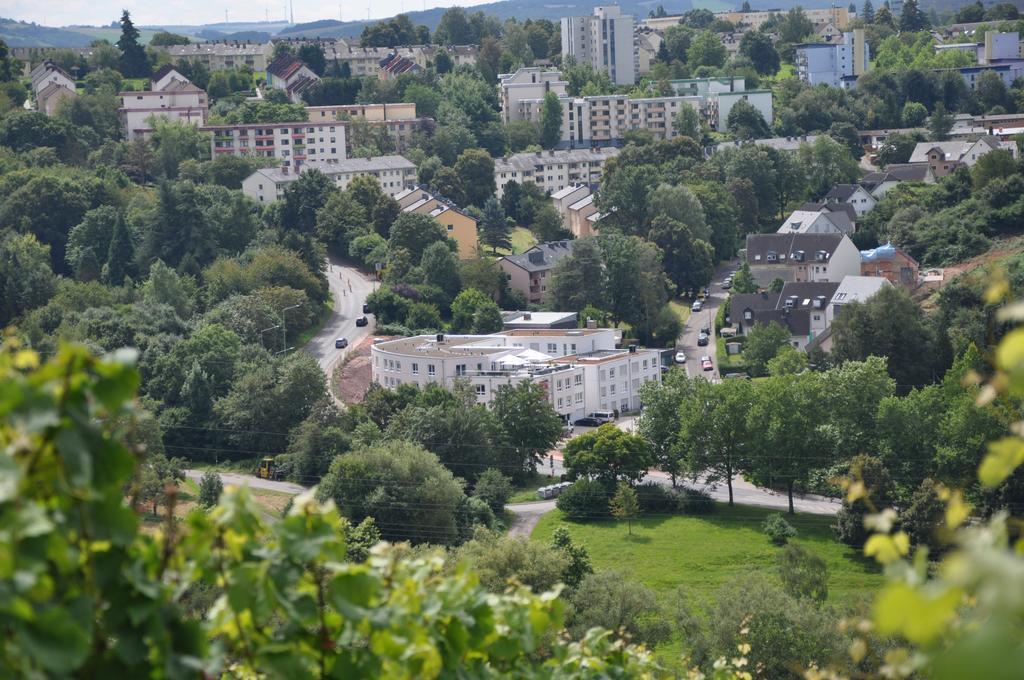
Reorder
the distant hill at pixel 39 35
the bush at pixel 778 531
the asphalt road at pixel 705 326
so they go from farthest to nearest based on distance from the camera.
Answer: the distant hill at pixel 39 35, the asphalt road at pixel 705 326, the bush at pixel 778 531

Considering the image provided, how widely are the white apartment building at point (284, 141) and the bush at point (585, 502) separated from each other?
2495 cm

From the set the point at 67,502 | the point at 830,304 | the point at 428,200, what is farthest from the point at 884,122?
the point at 67,502

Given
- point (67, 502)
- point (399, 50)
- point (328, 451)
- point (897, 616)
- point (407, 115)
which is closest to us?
point (897, 616)

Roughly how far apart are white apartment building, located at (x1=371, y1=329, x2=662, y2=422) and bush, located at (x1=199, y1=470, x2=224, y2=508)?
5348 millimetres

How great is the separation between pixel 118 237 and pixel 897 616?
33724 millimetres

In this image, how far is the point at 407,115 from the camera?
50625 millimetres

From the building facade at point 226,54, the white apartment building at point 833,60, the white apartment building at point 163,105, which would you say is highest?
the building facade at point 226,54

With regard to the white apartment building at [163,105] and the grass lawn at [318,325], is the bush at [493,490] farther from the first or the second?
the white apartment building at [163,105]

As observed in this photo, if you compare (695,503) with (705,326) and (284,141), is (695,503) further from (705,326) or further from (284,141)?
(284,141)

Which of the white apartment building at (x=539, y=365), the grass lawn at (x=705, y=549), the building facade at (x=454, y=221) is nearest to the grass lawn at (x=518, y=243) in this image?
the building facade at (x=454, y=221)

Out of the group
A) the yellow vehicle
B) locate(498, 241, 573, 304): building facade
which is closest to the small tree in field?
the yellow vehicle

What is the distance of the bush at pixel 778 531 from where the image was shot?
19.2 meters

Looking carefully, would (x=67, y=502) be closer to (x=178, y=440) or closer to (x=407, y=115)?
(x=178, y=440)

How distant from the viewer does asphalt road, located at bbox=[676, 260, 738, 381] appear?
28598mm
